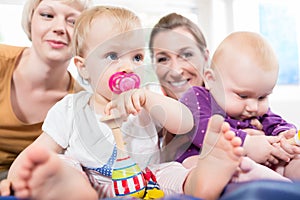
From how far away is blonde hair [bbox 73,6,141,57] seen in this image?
968mm

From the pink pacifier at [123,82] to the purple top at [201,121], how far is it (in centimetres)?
18

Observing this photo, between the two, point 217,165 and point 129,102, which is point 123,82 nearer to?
point 129,102

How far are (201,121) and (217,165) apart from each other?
27 cm

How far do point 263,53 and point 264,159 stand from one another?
0.25 m

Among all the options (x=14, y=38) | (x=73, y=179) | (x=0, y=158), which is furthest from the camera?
(x=14, y=38)

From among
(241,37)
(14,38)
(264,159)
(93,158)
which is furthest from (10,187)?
(14,38)

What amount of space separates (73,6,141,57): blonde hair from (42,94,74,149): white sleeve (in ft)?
0.46

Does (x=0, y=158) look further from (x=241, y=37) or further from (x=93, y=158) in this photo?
(x=241, y=37)

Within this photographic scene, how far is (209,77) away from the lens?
1067 mm

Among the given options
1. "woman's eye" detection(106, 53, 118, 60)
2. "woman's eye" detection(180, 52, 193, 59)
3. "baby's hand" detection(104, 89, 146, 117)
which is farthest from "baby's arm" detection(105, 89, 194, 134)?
"woman's eye" detection(180, 52, 193, 59)

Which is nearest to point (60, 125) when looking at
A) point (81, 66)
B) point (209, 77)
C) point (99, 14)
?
point (81, 66)

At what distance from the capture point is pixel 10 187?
2.23 ft

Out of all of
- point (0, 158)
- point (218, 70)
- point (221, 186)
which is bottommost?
point (0, 158)

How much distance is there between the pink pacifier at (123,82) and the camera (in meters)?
0.86
